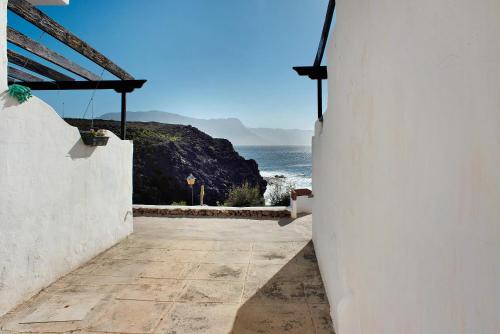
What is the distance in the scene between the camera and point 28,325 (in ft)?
9.42

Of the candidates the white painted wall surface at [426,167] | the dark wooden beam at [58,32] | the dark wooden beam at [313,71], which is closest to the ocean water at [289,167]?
the dark wooden beam at [313,71]

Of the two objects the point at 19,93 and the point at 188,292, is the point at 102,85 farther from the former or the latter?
the point at 188,292

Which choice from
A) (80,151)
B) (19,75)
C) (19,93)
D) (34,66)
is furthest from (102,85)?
(19,93)

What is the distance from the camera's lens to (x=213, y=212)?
782 centimetres

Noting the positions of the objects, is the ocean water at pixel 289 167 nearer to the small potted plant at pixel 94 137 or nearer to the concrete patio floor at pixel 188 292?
the concrete patio floor at pixel 188 292

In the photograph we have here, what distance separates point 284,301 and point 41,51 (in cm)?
455

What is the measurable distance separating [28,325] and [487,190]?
372 cm

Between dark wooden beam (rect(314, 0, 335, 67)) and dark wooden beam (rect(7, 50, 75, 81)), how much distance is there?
461cm

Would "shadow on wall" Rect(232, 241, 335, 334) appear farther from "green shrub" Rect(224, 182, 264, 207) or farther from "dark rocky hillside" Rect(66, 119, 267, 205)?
"dark rocky hillside" Rect(66, 119, 267, 205)

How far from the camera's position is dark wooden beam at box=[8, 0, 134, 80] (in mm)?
3440

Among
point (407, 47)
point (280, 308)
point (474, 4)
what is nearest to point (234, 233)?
point (280, 308)

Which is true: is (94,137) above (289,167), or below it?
above

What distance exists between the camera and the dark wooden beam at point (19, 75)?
552cm

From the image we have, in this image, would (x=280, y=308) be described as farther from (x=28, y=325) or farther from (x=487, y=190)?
(x=487, y=190)
